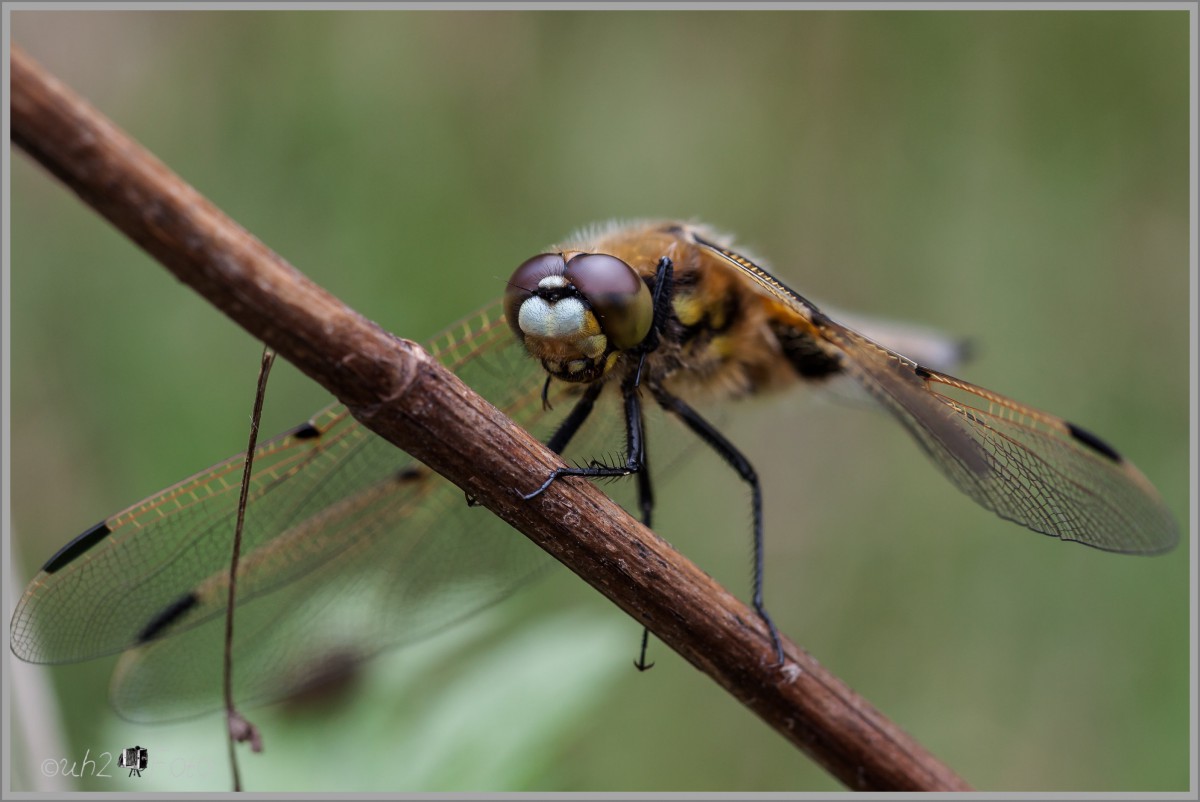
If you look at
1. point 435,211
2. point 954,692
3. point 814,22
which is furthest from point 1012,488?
point 814,22

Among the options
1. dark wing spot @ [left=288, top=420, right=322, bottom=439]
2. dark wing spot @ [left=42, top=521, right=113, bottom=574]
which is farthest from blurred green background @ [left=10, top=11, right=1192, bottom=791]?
dark wing spot @ [left=42, top=521, right=113, bottom=574]

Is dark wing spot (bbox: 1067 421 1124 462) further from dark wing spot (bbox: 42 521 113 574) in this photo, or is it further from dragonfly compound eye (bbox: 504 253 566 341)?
dark wing spot (bbox: 42 521 113 574)

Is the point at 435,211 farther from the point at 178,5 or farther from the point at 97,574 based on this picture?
the point at 97,574

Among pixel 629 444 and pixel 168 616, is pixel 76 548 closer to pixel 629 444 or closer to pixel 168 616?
pixel 168 616

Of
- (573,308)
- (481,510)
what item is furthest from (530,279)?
(481,510)

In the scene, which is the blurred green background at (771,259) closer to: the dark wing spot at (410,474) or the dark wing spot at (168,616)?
the dark wing spot at (410,474)

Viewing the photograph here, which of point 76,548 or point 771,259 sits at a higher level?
point 771,259

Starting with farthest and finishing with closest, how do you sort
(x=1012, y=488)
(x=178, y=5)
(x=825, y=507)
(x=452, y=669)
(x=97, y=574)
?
(x=825, y=507), (x=178, y=5), (x=452, y=669), (x=1012, y=488), (x=97, y=574)

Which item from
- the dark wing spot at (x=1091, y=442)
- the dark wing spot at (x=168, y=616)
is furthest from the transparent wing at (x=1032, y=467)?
the dark wing spot at (x=168, y=616)
